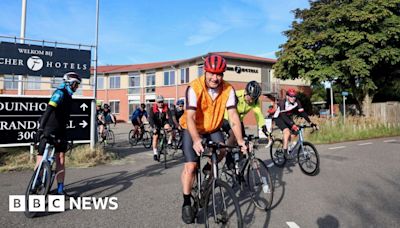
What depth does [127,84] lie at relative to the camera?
4084 cm

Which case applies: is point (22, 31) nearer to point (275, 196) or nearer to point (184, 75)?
point (275, 196)

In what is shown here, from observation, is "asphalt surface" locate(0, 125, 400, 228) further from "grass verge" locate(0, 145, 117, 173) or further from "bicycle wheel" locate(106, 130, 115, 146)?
"bicycle wheel" locate(106, 130, 115, 146)

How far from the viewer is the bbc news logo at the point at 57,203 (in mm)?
→ 4186

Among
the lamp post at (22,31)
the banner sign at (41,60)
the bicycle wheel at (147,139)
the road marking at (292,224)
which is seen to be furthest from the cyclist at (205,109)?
the bicycle wheel at (147,139)

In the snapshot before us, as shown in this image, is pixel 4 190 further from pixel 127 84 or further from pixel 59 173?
pixel 127 84

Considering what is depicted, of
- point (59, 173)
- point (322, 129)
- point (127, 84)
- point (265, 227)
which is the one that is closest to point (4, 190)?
point (59, 173)

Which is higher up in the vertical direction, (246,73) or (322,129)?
(246,73)

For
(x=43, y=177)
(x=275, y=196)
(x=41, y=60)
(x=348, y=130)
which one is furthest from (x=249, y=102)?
(x=348, y=130)

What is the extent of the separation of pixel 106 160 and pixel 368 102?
69.5 feet

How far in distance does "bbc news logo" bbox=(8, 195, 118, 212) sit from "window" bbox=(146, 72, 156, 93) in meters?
34.2

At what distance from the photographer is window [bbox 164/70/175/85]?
37.1m

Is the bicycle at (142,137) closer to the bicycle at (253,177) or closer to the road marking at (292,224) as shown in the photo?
the bicycle at (253,177)

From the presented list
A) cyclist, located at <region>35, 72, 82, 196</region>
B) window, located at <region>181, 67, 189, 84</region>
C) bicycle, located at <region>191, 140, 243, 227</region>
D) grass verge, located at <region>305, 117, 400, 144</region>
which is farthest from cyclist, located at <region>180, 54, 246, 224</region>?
window, located at <region>181, 67, 189, 84</region>

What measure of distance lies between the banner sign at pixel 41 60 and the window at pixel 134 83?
30.9 meters
